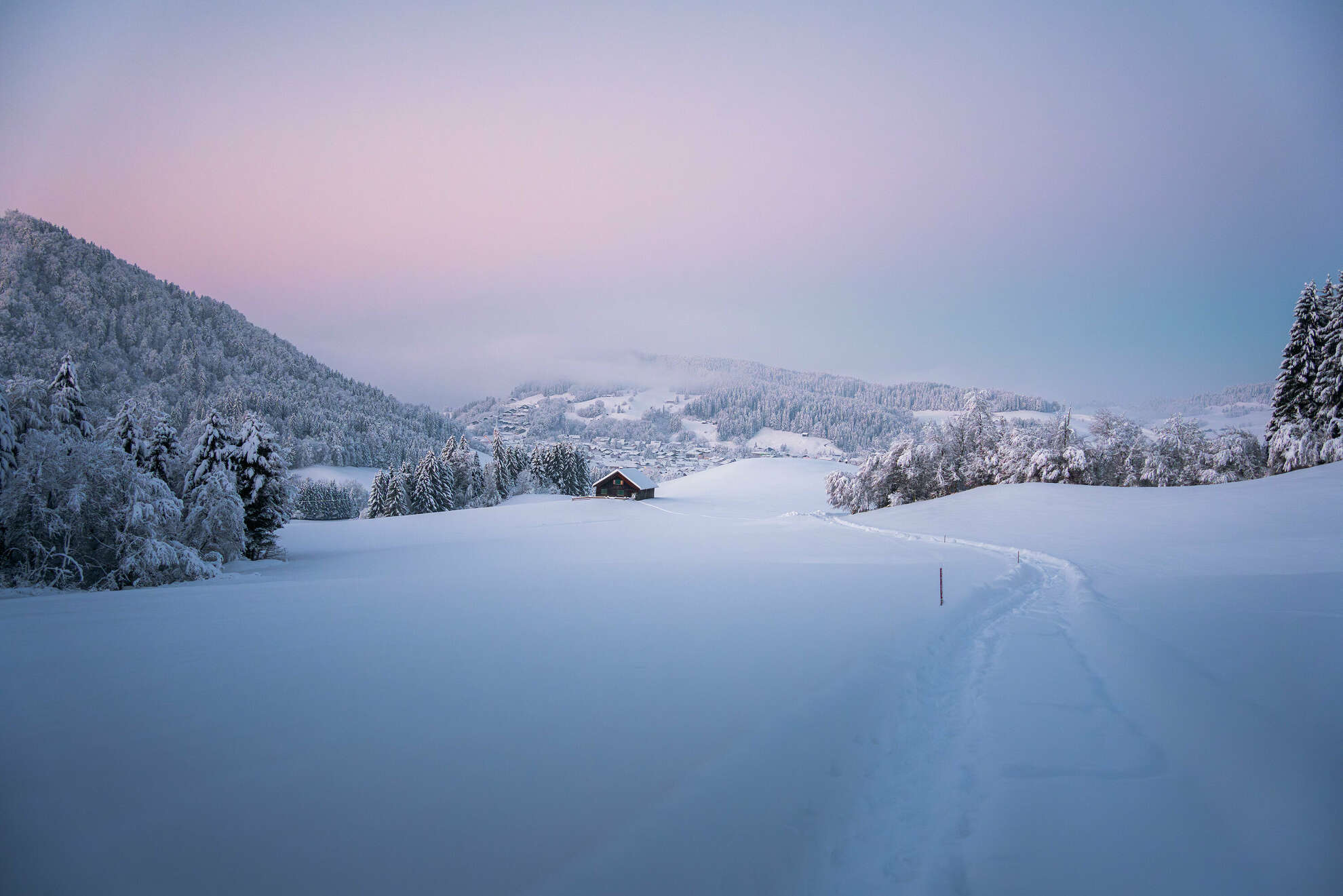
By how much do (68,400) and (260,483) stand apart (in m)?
7.11

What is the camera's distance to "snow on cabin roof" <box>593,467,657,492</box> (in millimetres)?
60875

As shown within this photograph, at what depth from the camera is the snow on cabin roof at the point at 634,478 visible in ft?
200

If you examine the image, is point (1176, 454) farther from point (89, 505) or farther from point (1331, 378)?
point (89, 505)

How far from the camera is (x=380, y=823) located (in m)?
4.18

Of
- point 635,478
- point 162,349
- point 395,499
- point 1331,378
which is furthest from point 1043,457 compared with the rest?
point 162,349

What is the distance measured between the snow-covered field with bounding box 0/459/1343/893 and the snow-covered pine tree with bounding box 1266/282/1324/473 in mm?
25474

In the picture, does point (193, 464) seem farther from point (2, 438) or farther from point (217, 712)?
point (217, 712)

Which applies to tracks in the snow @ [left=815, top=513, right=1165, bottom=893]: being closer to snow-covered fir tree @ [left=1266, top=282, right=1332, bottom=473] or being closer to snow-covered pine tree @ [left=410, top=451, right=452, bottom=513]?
snow-covered fir tree @ [left=1266, top=282, right=1332, bottom=473]

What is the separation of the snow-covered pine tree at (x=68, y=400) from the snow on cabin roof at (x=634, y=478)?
45.5 metres

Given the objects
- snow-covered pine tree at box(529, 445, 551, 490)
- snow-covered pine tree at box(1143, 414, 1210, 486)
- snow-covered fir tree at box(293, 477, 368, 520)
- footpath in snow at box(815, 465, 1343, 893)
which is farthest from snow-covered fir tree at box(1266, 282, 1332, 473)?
snow-covered fir tree at box(293, 477, 368, 520)

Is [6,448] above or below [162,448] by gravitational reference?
below

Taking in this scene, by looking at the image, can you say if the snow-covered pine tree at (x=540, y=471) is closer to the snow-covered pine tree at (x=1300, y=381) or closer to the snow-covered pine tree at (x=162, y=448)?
the snow-covered pine tree at (x=162, y=448)

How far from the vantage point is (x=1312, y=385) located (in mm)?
28375

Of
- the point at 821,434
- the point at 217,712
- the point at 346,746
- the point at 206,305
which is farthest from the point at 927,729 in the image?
the point at 821,434
